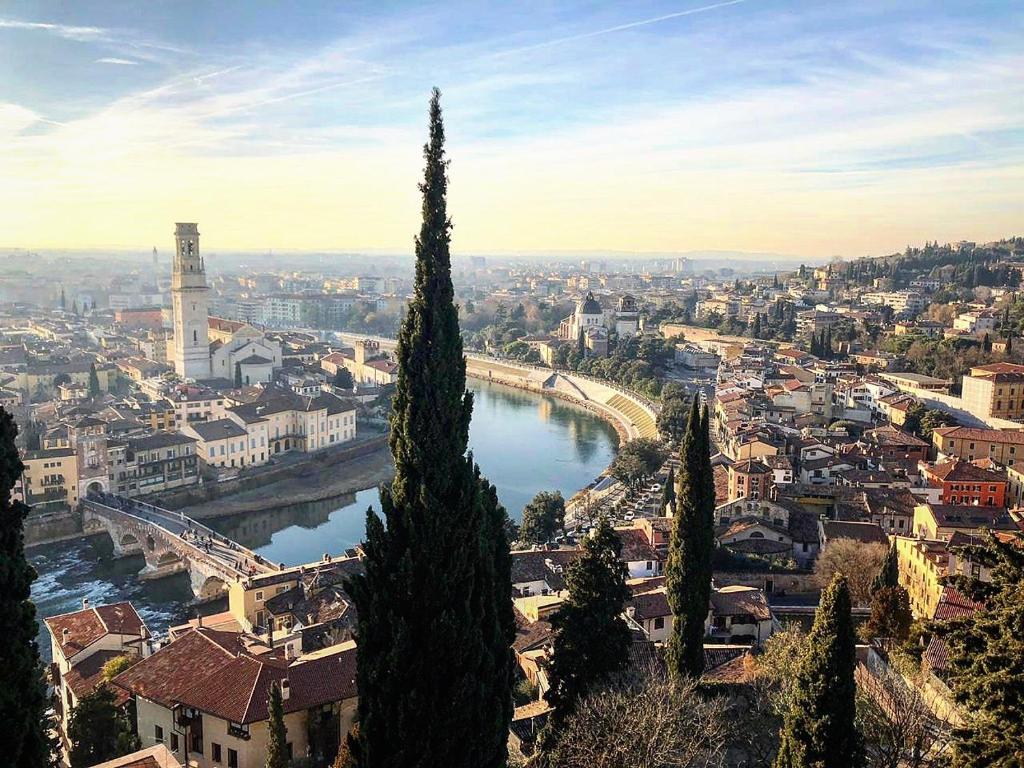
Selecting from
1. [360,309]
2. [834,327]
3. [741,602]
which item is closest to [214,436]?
[741,602]

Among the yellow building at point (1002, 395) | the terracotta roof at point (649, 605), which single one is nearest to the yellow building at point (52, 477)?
the terracotta roof at point (649, 605)

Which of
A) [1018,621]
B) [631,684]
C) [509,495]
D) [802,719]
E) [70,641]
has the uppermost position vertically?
[1018,621]

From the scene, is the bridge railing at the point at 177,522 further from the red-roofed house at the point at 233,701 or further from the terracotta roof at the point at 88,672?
the red-roofed house at the point at 233,701

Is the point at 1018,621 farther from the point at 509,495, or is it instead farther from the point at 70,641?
the point at 509,495

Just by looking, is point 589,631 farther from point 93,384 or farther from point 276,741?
point 93,384

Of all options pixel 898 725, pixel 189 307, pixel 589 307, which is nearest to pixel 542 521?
pixel 898 725

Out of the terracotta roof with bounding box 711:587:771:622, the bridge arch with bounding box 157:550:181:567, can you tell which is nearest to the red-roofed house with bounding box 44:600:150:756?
the bridge arch with bounding box 157:550:181:567
